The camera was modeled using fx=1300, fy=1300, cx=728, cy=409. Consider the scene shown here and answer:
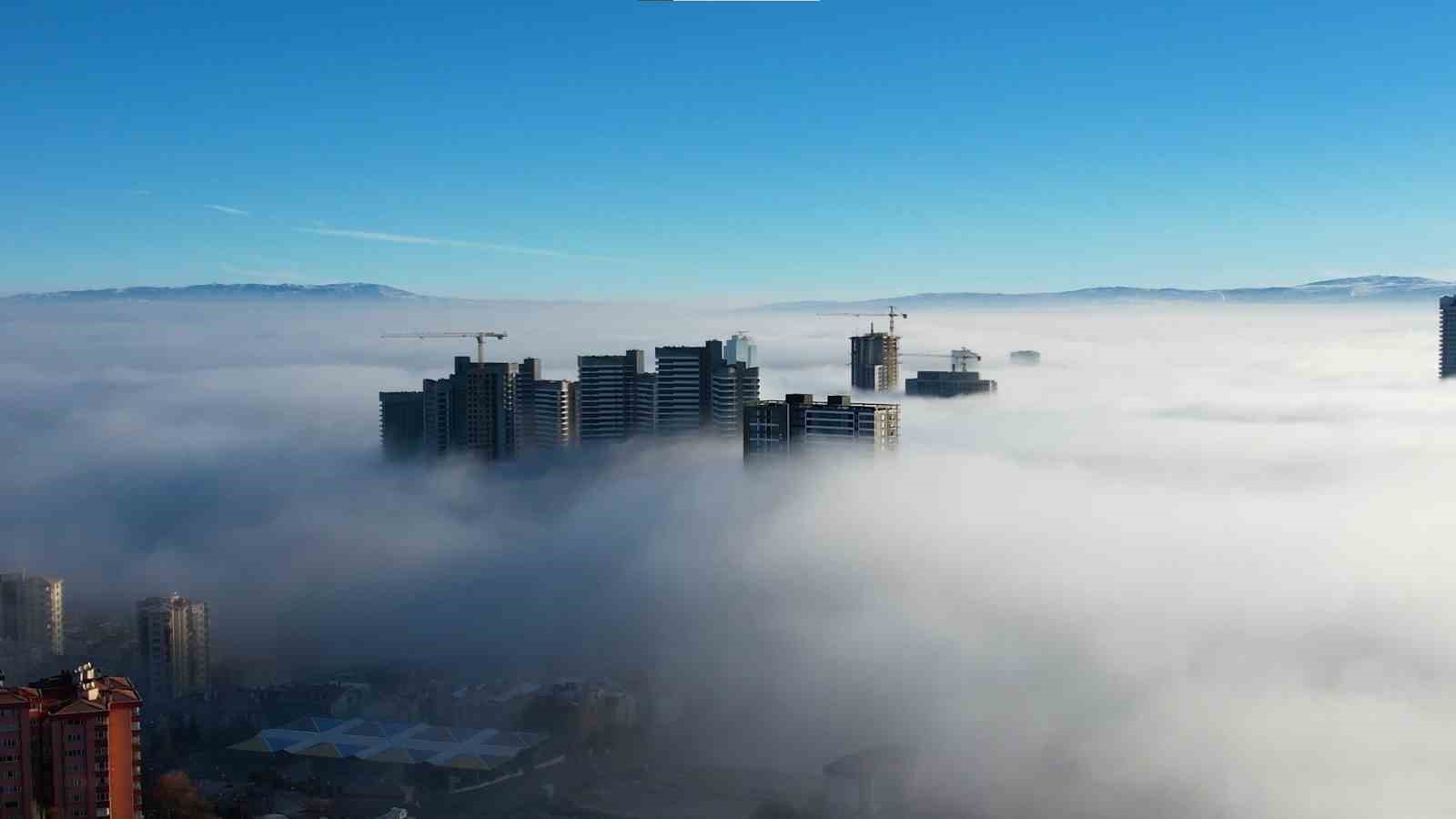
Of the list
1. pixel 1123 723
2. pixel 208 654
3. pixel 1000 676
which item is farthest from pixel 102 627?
pixel 1123 723

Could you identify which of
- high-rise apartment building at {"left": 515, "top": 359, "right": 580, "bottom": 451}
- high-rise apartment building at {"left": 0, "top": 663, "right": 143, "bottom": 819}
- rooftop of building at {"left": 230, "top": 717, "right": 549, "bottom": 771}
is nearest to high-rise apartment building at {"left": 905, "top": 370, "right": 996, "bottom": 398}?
high-rise apartment building at {"left": 515, "top": 359, "right": 580, "bottom": 451}

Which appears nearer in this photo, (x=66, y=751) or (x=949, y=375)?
(x=66, y=751)

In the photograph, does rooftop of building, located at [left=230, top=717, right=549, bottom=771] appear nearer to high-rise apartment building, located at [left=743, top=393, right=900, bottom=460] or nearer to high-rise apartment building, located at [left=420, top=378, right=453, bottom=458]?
high-rise apartment building, located at [left=743, top=393, right=900, bottom=460]

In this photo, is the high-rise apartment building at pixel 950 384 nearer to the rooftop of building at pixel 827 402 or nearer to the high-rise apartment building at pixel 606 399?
the high-rise apartment building at pixel 606 399

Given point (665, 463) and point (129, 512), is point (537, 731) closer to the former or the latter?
point (665, 463)

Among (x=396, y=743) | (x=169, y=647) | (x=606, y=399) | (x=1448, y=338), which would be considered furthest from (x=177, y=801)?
(x=1448, y=338)

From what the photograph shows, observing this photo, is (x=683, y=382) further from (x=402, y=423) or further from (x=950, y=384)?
(x=950, y=384)
